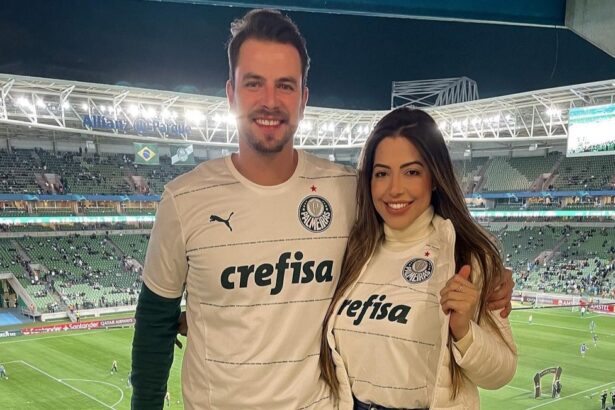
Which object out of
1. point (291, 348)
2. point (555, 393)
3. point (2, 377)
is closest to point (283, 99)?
point (291, 348)

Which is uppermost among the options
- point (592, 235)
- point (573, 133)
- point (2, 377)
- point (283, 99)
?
point (573, 133)

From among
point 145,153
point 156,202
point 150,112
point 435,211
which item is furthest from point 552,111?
point 435,211

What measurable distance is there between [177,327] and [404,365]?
2.17 ft

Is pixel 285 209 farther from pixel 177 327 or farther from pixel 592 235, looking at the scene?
pixel 592 235

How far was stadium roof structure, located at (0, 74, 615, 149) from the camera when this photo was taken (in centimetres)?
1908

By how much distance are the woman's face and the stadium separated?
1137 cm

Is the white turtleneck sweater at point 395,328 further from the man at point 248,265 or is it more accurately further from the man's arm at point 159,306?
Answer: the man's arm at point 159,306

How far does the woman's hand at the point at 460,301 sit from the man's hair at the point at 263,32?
0.70 metres

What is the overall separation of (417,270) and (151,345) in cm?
80

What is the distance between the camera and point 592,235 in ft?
78.4

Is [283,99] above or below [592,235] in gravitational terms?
above

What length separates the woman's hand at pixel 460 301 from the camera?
1.35 meters

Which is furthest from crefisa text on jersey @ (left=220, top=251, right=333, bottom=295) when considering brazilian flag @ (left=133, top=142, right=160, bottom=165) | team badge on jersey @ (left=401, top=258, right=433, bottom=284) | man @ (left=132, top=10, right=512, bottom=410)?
brazilian flag @ (left=133, top=142, right=160, bottom=165)

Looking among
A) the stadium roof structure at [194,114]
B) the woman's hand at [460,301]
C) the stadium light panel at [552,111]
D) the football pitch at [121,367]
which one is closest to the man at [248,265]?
the woman's hand at [460,301]
